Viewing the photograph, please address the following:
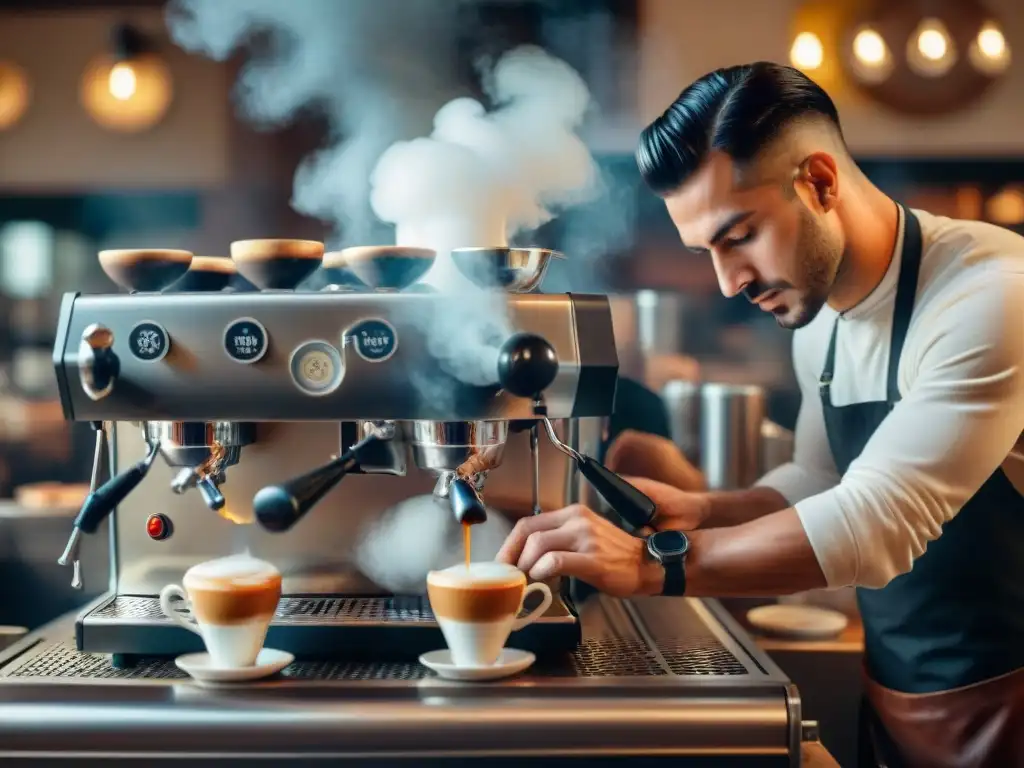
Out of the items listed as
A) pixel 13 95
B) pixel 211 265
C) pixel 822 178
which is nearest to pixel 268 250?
pixel 211 265

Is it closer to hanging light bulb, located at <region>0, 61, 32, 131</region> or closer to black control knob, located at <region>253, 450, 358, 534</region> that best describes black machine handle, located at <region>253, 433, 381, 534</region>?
black control knob, located at <region>253, 450, 358, 534</region>

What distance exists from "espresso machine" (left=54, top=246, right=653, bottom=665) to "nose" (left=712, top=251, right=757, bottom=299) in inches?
10.7

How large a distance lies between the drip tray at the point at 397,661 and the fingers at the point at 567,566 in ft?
0.18

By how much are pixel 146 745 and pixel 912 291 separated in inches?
37.9

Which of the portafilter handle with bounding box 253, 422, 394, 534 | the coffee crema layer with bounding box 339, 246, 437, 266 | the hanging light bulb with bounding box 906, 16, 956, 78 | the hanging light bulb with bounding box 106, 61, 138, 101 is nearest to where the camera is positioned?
the portafilter handle with bounding box 253, 422, 394, 534

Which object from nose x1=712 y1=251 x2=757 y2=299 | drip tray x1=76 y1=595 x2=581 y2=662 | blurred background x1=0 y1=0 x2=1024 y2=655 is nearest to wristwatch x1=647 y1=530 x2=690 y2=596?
drip tray x1=76 y1=595 x2=581 y2=662

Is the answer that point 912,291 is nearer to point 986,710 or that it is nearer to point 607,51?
point 986,710

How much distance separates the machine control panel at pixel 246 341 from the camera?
1028mm

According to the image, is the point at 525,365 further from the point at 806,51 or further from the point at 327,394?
the point at 806,51

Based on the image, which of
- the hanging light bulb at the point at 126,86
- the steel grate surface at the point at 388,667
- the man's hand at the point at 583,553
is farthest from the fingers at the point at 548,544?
the hanging light bulb at the point at 126,86

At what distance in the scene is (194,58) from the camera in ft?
8.35

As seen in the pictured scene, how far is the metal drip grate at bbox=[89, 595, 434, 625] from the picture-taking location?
3.57 feet

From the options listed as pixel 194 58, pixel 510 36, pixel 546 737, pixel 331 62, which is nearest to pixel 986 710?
pixel 546 737

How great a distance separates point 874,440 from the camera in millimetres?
1162
